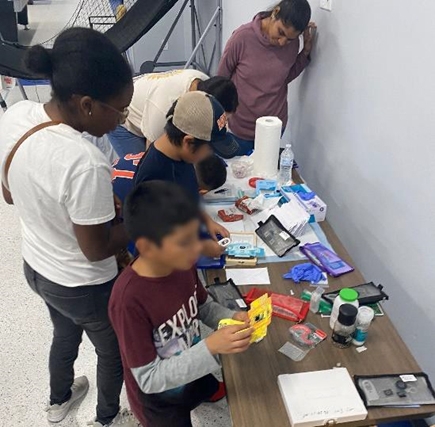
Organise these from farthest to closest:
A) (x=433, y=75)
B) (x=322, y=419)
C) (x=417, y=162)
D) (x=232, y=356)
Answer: (x=417, y=162) → (x=433, y=75) → (x=232, y=356) → (x=322, y=419)

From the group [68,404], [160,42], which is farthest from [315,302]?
[160,42]

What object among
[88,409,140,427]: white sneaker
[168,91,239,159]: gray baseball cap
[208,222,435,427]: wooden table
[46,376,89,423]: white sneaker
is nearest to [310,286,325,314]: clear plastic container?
[208,222,435,427]: wooden table

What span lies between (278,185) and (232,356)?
0.95m

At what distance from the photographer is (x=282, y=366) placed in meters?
1.07

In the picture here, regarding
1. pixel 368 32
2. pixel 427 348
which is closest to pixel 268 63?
pixel 368 32

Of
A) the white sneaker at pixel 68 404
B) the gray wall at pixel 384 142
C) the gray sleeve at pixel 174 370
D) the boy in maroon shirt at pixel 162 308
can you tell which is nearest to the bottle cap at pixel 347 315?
the boy in maroon shirt at pixel 162 308

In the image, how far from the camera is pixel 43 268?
3.84 ft

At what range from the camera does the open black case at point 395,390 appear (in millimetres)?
984

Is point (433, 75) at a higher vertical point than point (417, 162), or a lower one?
higher

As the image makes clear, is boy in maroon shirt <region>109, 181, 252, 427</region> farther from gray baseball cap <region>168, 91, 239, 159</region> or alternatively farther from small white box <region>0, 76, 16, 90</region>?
small white box <region>0, 76, 16, 90</region>

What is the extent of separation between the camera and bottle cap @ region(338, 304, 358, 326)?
107 cm

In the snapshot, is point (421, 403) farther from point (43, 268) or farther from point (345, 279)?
point (43, 268)

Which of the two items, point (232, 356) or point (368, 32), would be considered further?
point (368, 32)

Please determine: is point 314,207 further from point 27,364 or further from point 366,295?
point 27,364
